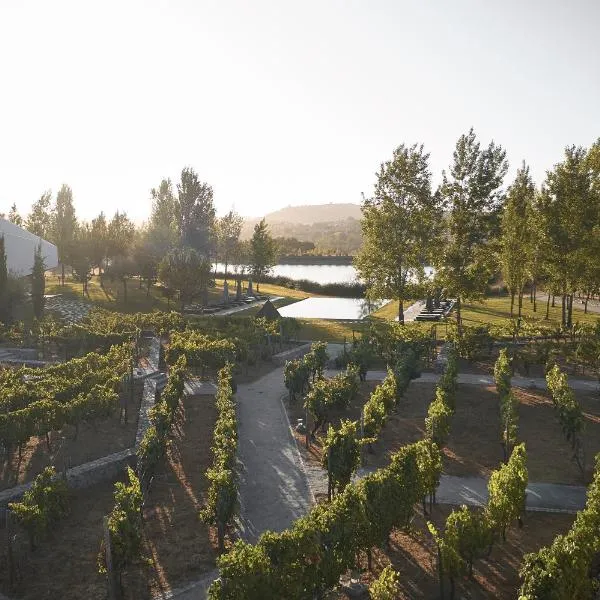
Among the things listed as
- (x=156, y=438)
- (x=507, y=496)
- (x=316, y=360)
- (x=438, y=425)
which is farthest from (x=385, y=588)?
(x=316, y=360)

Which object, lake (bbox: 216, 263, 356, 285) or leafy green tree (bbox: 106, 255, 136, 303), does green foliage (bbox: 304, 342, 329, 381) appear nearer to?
leafy green tree (bbox: 106, 255, 136, 303)

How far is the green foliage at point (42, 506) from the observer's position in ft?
44.0

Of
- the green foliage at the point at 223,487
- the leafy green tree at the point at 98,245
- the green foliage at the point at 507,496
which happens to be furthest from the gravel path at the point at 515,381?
the leafy green tree at the point at 98,245

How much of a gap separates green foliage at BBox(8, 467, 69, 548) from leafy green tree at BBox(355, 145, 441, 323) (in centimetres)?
3000

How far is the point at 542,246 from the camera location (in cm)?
3856

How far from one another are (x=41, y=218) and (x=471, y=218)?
2652 inches

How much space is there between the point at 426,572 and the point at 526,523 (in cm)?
401

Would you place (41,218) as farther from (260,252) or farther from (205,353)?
(205,353)

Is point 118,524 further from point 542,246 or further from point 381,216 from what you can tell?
point 542,246

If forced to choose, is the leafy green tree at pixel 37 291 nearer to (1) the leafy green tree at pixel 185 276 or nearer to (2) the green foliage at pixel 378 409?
(1) the leafy green tree at pixel 185 276

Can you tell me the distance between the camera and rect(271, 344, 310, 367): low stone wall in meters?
33.8

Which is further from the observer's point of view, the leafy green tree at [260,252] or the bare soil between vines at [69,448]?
the leafy green tree at [260,252]

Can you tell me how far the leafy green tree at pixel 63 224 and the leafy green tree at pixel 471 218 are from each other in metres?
42.3

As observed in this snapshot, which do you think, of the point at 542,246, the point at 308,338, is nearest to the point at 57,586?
the point at 308,338
